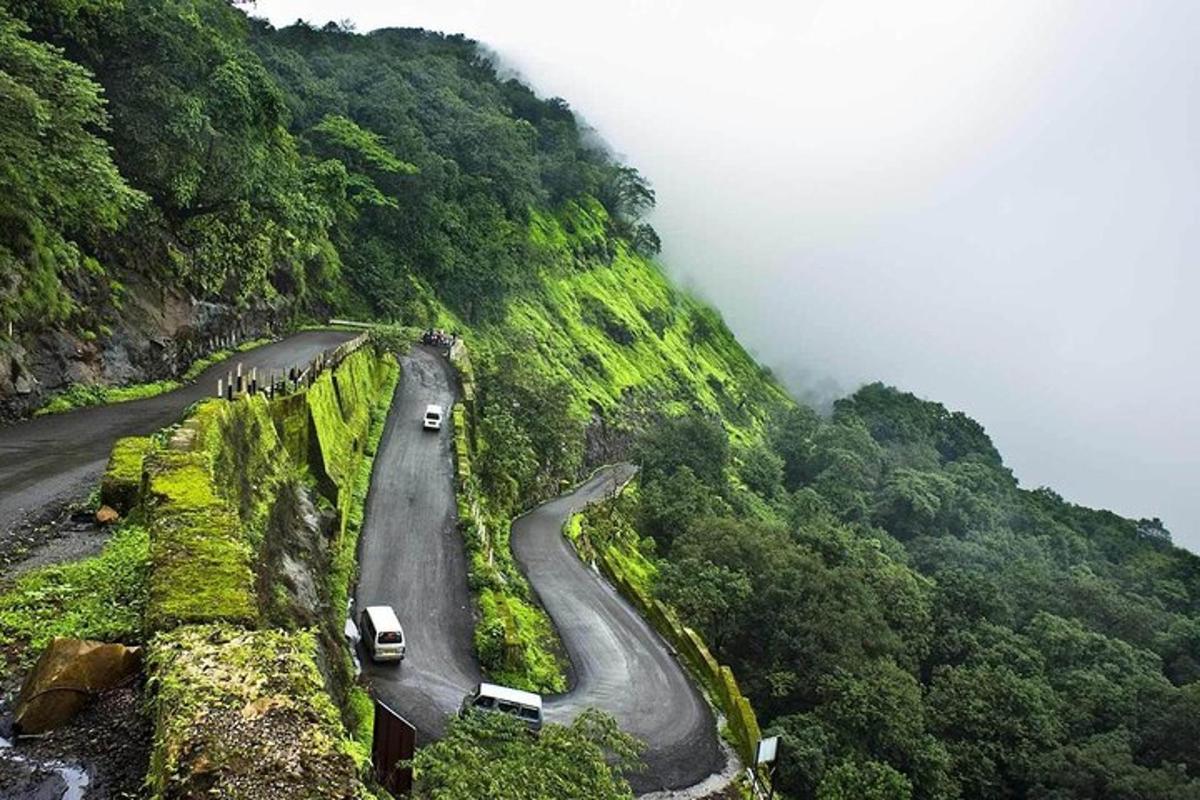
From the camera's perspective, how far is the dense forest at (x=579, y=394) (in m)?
23.6

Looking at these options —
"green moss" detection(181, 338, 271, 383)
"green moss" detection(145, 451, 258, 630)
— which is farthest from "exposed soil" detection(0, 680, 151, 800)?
"green moss" detection(181, 338, 271, 383)

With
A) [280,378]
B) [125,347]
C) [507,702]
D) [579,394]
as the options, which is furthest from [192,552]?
[579,394]

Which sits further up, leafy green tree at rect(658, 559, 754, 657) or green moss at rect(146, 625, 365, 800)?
leafy green tree at rect(658, 559, 754, 657)

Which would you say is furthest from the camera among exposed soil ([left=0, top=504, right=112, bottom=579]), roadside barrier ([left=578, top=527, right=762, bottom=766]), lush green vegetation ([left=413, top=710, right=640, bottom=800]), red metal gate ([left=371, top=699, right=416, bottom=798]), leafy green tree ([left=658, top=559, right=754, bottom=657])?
leafy green tree ([left=658, top=559, right=754, bottom=657])

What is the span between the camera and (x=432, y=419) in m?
35.1

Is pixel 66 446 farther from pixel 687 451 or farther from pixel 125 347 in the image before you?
pixel 687 451

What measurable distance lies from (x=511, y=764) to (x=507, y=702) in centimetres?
686

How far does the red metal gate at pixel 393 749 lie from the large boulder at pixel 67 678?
4.23 metres

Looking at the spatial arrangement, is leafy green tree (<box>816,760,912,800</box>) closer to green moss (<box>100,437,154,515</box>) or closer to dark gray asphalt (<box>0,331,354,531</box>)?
green moss (<box>100,437,154,515</box>)

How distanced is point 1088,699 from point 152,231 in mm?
45361

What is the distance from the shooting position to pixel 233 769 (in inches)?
222

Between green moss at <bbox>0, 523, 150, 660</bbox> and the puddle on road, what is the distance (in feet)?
5.11

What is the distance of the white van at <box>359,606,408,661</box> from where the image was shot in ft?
61.5

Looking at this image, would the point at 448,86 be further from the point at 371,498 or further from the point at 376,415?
the point at 371,498
